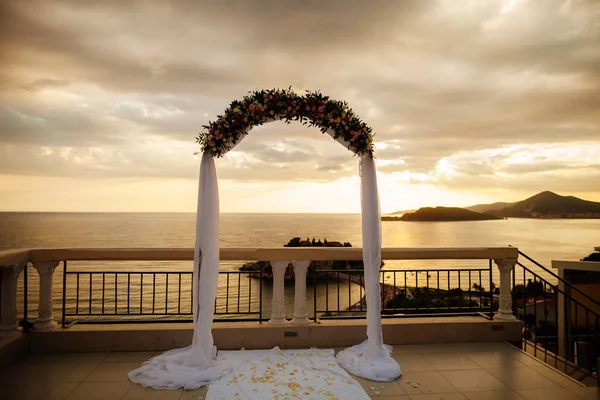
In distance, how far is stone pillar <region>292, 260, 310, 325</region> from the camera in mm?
4871

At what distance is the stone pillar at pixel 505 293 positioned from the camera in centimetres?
519

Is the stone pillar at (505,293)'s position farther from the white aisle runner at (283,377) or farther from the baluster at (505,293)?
the white aisle runner at (283,377)

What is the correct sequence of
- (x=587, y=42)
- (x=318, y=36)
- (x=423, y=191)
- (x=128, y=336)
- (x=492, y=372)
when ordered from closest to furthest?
(x=492, y=372) → (x=128, y=336) → (x=587, y=42) → (x=318, y=36) → (x=423, y=191)

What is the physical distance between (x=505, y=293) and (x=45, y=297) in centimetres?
600

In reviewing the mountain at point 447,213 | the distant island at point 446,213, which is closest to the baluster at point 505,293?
the distant island at point 446,213

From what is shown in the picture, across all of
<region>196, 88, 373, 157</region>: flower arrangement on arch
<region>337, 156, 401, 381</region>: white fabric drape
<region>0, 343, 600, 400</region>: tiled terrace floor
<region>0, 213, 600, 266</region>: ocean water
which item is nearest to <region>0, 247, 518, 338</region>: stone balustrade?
<region>337, 156, 401, 381</region>: white fabric drape

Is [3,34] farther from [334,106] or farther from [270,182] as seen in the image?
[270,182]

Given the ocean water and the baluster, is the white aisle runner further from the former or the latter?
the ocean water

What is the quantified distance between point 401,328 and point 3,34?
9.82 meters

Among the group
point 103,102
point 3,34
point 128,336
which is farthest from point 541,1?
point 103,102

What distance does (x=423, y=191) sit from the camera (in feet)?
235

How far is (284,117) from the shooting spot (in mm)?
4336

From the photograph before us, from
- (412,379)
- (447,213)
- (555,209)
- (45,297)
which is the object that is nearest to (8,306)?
(45,297)

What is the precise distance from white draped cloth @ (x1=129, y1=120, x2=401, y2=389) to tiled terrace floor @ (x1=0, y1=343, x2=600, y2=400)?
19cm
